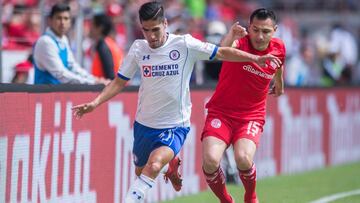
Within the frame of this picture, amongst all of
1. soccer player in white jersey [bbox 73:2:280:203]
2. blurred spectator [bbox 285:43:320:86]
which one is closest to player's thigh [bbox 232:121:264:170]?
soccer player in white jersey [bbox 73:2:280:203]

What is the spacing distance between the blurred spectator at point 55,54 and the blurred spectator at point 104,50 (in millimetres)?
1534

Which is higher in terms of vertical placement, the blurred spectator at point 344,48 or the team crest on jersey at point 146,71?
the blurred spectator at point 344,48

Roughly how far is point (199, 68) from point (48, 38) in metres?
5.99

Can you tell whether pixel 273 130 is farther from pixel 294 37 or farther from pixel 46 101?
pixel 294 37

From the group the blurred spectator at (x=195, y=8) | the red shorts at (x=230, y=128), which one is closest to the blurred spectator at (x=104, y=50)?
the red shorts at (x=230, y=128)

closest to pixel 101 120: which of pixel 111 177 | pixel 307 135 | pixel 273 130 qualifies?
pixel 111 177

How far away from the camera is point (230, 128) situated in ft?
34.7

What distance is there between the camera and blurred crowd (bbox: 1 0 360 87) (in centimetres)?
1592

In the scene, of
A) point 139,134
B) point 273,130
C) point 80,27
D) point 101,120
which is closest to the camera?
point 139,134

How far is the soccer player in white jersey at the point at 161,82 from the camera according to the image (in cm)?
932

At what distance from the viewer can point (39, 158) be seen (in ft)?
32.1

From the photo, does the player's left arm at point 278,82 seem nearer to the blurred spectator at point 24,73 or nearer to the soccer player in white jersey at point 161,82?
the soccer player in white jersey at point 161,82

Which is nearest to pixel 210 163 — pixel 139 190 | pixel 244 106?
pixel 244 106

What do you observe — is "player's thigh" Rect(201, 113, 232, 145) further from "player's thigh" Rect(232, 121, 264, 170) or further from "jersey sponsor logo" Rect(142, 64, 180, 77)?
"jersey sponsor logo" Rect(142, 64, 180, 77)
